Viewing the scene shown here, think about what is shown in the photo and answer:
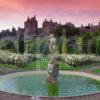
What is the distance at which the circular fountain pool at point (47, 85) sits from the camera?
43.8 feet

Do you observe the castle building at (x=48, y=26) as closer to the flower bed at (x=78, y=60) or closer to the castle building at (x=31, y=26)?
the castle building at (x=31, y=26)

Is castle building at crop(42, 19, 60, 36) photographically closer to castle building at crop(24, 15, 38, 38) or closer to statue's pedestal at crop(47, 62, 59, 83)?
castle building at crop(24, 15, 38, 38)

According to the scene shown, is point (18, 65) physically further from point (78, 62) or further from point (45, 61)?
point (78, 62)

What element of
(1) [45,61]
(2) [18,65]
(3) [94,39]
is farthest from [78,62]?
(3) [94,39]

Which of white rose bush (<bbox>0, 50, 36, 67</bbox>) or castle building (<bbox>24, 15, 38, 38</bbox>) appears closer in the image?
white rose bush (<bbox>0, 50, 36, 67</bbox>)

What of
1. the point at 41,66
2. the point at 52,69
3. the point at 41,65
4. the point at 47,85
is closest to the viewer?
the point at 47,85

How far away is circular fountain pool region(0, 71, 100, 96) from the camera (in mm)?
13336

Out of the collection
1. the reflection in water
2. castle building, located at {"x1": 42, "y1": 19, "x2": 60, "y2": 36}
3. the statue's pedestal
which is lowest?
the reflection in water

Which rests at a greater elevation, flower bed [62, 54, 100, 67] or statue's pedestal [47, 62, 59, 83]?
flower bed [62, 54, 100, 67]

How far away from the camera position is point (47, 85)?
48.8 ft

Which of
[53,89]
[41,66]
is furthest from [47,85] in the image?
[41,66]

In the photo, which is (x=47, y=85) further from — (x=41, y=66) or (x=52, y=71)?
(x=41, y=66)

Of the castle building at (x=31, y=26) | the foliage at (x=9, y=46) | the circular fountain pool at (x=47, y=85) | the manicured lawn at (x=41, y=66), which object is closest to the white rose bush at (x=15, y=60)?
the manicured lawn at (x=41, y=66)

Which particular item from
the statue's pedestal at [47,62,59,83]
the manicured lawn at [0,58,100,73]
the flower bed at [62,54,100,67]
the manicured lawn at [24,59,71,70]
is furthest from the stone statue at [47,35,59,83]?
the flower bed at [62,54,100,67]
